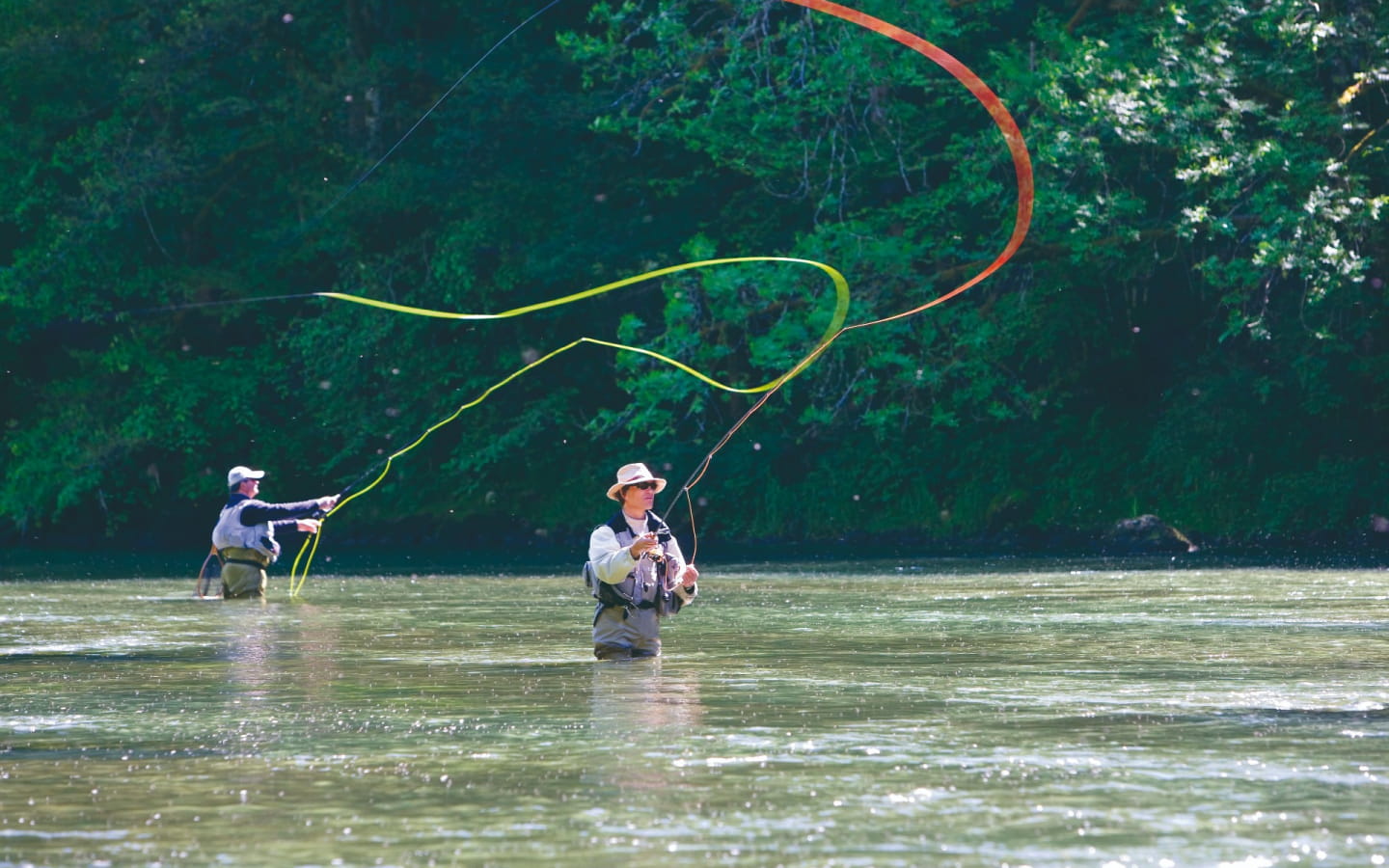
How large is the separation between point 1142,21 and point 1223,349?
16.7 feet

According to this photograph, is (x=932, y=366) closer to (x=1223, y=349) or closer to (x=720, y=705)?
(x=1223, y=349)

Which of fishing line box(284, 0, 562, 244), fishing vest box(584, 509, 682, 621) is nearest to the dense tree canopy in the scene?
fishing line box(284, 0, 562, 244)

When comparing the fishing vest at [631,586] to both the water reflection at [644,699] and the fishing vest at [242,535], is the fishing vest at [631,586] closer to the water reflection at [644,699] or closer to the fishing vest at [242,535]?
the water reflection at [644,699]

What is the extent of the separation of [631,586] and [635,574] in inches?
5.1

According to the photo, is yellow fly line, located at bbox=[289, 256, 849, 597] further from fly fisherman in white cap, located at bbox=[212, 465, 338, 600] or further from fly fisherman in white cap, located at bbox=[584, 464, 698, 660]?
fly fisherman in white cap, located at bbox=[584, 464, 698, 660]

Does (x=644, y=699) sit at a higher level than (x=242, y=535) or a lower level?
lower

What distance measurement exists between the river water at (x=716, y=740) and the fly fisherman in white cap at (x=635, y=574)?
0.29 m

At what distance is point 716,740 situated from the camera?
9.98 metres

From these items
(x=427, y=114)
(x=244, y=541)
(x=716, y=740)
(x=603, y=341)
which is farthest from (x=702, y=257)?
(x=716, y=740)

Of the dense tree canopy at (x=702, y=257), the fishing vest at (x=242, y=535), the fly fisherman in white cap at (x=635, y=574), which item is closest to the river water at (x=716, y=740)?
the fly fisherman in white cap at (x=635, y=574)

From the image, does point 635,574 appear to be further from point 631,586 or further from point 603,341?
point 603,341

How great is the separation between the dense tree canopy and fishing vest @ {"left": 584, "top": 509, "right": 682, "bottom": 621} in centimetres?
1698

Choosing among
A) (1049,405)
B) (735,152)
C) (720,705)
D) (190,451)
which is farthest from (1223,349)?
(720,705)

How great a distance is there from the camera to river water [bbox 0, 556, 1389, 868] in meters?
7.51
